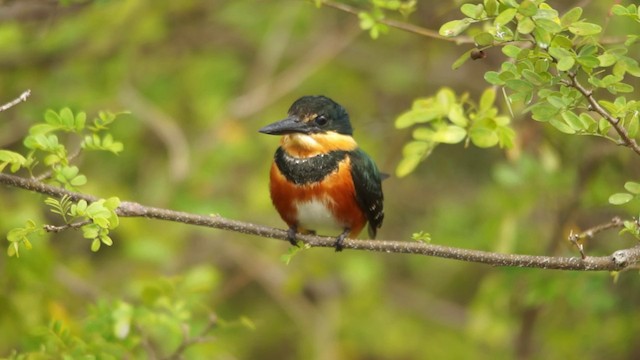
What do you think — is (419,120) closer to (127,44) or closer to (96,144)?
(96,144)

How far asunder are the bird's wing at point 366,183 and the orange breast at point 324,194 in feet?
0.06

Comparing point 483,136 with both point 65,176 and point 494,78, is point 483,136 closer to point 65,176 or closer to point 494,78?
point 494,78

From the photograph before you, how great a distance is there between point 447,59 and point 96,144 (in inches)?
154

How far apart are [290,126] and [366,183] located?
0.33m

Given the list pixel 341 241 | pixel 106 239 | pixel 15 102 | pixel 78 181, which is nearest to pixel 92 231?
pixel 106 239

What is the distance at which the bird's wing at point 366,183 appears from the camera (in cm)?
345

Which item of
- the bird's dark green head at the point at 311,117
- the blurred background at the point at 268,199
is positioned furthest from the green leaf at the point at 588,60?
the blurred background at the point at 268,199

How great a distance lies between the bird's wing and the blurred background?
0.63 m

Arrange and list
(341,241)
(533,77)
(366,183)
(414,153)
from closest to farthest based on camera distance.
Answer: (533,77)
(341,241)
(414,153)
(366,183)

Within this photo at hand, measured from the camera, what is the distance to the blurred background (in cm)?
418

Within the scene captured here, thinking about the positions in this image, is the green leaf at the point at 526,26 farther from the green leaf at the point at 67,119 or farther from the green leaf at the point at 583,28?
the green leaf at the point at 67,119

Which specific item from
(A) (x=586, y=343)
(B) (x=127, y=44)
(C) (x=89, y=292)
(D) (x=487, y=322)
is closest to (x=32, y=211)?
(C) (x=89, y=292)

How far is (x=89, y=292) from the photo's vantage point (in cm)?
479

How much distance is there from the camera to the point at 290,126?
3.35 m
